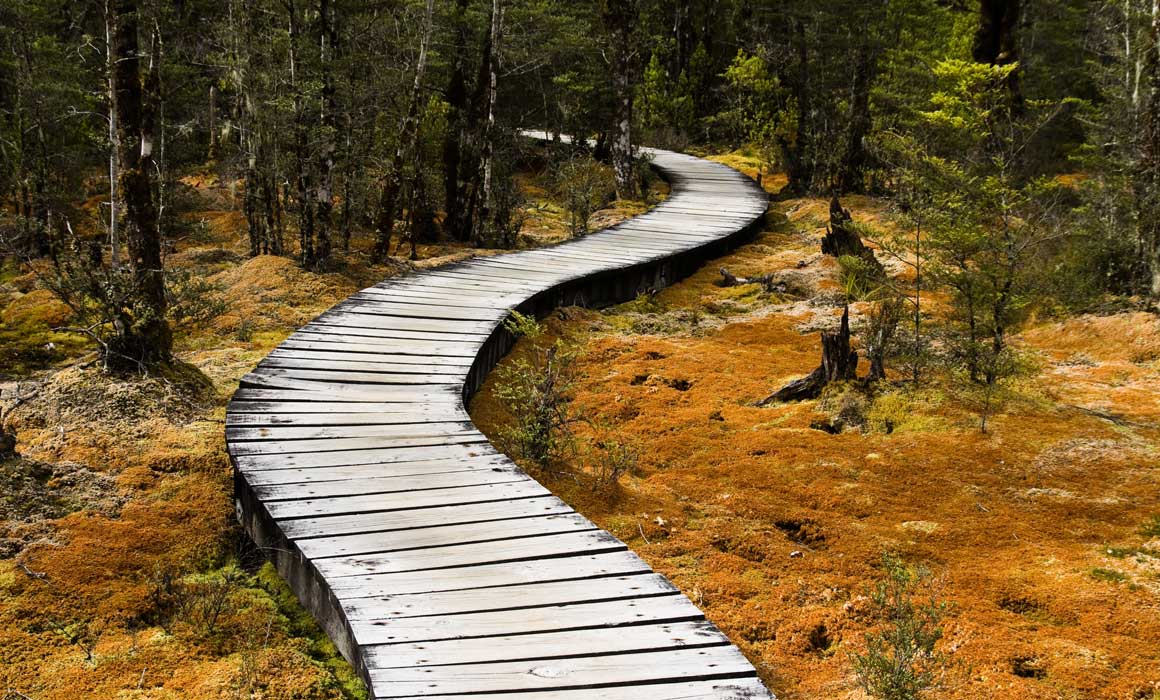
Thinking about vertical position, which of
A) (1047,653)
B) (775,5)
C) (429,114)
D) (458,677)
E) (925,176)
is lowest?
(1047,653)

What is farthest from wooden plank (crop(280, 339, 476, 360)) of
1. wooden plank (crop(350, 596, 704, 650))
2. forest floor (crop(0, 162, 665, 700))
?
wooden plank (crop(350, 596, 704, 650))

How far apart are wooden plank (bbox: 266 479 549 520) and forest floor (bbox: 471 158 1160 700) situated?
73 cm

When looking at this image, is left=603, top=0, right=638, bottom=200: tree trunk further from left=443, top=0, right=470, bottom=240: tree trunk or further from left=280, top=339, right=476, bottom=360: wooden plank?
left=280, top=339, right=476, bottom=360: wooden plank

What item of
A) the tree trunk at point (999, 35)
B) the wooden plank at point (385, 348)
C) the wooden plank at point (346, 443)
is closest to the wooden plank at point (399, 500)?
the wooden plank at point (346, 443)

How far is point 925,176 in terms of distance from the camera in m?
8.55

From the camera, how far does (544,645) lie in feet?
11.8

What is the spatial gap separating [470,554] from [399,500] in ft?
2.45

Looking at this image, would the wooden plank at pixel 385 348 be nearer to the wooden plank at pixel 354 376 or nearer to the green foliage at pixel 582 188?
the wooden plank at pixel 354 376

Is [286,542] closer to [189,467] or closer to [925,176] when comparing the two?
[189,467]

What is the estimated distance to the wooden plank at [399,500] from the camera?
4.70m

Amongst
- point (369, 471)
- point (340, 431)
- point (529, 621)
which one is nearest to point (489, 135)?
point (340, 431)

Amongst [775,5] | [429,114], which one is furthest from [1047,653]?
[775,5]

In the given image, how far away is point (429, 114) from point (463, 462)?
12263 millimetres

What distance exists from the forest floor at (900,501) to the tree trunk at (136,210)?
258 cm
